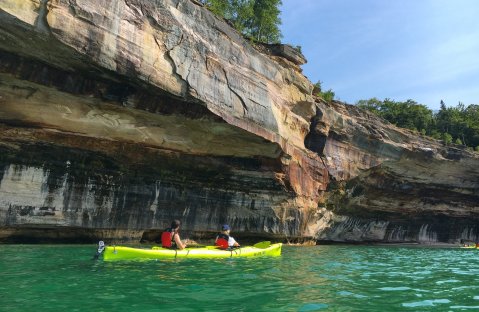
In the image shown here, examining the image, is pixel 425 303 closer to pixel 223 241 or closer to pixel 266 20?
pixel 223 241

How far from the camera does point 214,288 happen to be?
6.95 meters

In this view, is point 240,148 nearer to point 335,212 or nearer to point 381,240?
point 335,212

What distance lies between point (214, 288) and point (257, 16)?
3247 cm

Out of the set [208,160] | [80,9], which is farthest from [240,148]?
[80,9]

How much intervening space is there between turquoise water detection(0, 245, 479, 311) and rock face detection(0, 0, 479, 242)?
5.98 m

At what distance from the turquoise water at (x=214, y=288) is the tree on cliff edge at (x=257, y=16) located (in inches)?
1082

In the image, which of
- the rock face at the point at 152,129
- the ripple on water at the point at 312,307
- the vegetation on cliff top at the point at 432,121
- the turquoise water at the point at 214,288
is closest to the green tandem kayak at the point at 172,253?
the turquoise water at the point at 214,288

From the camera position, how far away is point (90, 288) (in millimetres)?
6520

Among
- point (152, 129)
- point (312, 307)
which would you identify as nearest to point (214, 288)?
point (312, 307)

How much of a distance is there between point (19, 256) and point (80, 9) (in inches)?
289

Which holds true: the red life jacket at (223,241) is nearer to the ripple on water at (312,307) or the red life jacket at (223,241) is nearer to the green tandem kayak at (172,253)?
the green tandem kayak at (172,253)

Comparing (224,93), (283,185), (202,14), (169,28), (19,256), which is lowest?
(19,256)

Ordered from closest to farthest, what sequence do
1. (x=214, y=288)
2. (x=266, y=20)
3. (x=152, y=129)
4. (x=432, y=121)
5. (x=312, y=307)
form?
(x=312, y=307), (x=214, y=288), (x=152, y=129), (x=266, y=20), (x=432, y=121)

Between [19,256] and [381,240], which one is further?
[381,240]
